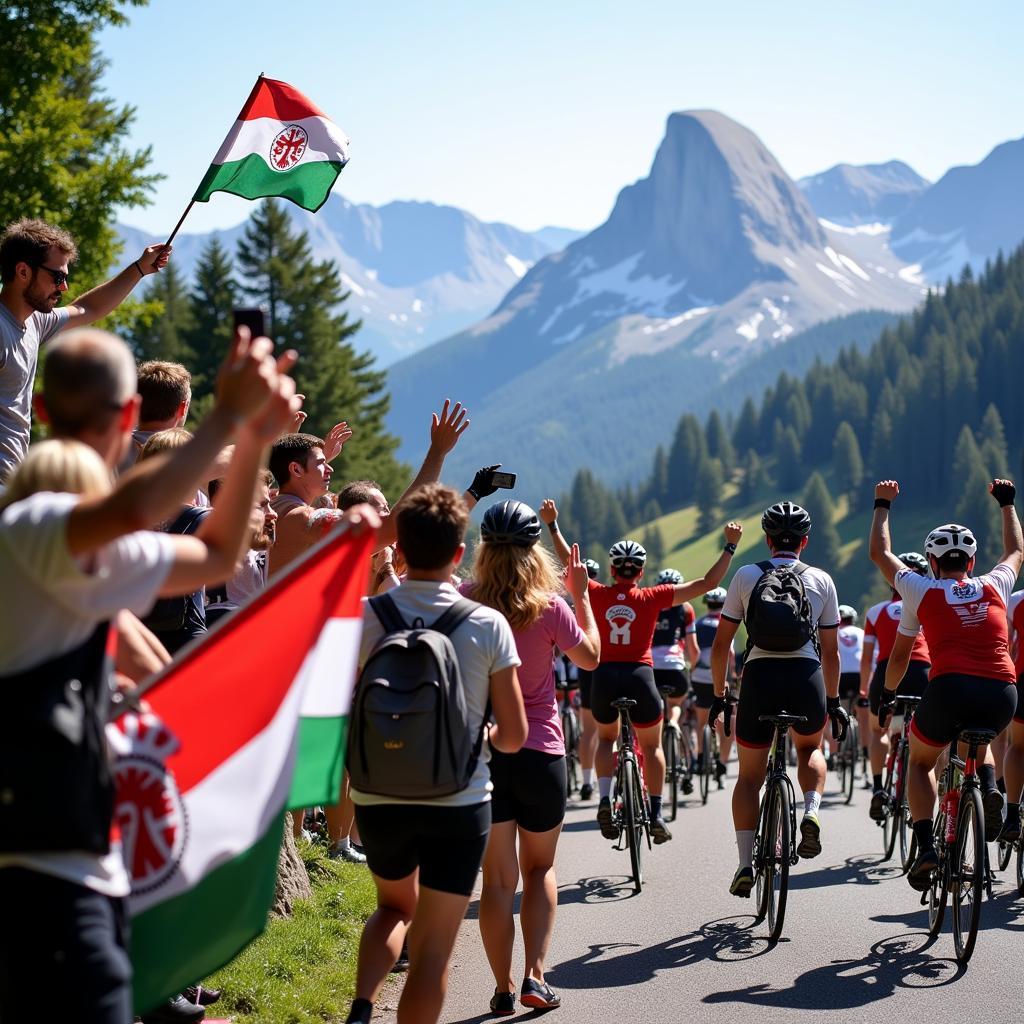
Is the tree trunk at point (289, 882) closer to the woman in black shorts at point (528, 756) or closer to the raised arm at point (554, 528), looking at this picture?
the woman in black shorts at point (528, 756)

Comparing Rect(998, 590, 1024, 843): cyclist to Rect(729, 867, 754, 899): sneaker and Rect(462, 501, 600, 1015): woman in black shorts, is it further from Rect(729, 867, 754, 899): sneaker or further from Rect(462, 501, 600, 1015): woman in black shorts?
Rect(462, 501, 600, 1015): woman in black shorts

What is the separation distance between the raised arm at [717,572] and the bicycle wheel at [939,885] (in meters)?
1.95

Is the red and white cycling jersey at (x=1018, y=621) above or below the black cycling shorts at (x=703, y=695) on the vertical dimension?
above

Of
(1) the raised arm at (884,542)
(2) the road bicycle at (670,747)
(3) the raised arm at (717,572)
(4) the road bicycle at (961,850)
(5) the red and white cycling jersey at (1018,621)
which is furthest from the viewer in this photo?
(2) the road bicycle at (670,747)

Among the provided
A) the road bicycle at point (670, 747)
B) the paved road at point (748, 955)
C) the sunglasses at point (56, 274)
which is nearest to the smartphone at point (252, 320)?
the sunglasses at point (56, 274)

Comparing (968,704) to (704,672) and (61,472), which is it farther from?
(704,672)

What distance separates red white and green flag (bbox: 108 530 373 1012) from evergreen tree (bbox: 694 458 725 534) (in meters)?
166

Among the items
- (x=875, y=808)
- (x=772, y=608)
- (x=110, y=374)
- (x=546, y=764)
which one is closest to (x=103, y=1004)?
(x=110, y=374)

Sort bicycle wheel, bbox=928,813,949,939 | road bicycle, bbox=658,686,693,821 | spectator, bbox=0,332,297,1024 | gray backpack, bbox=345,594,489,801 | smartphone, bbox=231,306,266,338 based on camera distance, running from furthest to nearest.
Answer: road bicycle, bbox=658,686,693,821 < bicycle wheel, bbox=928,813,949,939 < gray backpack, bbox=345,594,489,801 < smartphone, bbox=231,306,266,338 < spectator, bbox=0,332,297,1024

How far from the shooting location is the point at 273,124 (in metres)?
8.55

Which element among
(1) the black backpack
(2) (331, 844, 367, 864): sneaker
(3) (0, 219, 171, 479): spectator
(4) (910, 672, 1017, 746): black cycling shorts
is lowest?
(2) (331, 844, 367, 864): sneaker

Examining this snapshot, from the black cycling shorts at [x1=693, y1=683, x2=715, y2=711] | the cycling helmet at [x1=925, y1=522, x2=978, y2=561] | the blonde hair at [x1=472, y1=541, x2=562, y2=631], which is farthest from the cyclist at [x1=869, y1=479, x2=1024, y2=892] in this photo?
the black cycling shorts at [x1=693, y1=683, x2=715, y2=711]

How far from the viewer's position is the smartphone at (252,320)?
365 cm

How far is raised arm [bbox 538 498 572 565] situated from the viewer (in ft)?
23.9
